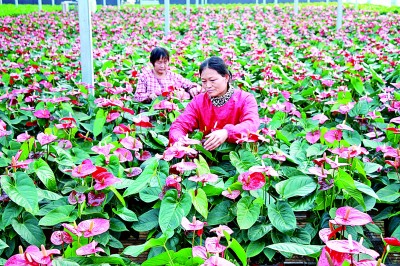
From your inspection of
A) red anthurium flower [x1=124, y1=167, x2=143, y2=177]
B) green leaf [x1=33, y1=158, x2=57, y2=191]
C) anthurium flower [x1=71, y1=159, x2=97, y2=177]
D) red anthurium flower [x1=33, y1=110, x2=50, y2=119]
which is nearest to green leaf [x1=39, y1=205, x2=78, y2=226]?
anthurium flower [x1=71, y1=159, x2=97, y2=177]

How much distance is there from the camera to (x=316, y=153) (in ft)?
7.97

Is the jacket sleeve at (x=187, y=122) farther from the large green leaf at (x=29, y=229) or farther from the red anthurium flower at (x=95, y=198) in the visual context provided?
the large green leaf at (x=29, y=229)

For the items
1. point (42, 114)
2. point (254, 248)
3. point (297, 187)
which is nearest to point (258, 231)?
point (254, 248)

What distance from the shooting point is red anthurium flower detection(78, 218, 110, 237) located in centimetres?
153

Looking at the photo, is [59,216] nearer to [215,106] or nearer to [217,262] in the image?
[217,262]

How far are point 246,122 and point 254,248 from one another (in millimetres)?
959

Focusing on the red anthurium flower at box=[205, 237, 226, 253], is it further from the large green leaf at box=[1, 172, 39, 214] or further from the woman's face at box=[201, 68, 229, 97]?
the woman's face at box=[201, 68, 229, 97]

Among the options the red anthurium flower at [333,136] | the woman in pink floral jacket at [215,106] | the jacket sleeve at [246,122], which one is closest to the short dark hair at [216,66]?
the woman in pink floral jacket at [215,106]

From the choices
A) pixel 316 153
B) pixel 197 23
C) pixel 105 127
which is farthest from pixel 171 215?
pixel 197 23

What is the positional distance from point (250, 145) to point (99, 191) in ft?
2.85

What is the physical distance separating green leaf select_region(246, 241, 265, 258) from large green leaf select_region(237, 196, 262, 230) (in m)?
0.09

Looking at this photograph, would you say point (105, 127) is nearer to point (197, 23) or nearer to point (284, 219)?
point (284, 219)

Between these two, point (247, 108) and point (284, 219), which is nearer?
point (284, 219)

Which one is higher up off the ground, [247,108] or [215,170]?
[247,108]
